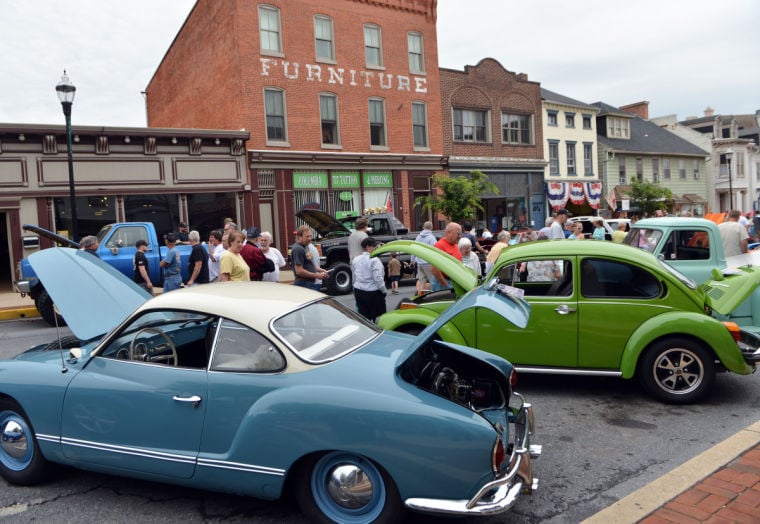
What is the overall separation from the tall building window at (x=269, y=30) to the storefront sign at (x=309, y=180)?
4749 mm

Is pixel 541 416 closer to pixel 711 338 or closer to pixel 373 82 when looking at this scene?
pixel 711 338

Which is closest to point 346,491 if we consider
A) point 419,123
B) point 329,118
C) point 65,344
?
point 65,344

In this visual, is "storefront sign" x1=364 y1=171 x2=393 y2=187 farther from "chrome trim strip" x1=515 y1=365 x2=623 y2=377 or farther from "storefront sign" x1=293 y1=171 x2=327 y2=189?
"chrome trim strip" x1=515 y1=365 x2=623 y2=377

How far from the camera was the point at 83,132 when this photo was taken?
18.3 m

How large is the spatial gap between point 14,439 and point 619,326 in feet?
17.2

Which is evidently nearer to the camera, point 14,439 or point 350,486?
point 350,486

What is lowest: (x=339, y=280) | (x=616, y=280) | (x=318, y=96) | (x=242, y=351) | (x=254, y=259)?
(x=339, y=280)

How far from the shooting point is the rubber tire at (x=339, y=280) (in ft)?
48.4

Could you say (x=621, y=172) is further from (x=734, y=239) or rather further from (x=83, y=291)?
(x=83, y=291)

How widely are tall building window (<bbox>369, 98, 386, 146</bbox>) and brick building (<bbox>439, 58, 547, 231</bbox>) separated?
3.76 metres

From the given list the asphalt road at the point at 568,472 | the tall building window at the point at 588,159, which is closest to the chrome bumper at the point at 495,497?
the asphalt road at the point at 568,472

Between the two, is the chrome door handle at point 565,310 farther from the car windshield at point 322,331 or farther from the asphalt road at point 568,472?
the car windshield at point 322,331

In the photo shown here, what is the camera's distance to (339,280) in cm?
1496

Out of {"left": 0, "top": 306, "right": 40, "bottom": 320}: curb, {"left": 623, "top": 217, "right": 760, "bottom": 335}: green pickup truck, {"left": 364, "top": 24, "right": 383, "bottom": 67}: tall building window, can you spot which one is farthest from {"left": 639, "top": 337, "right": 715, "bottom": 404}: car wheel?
{"left": 364, "top": 24, "right": 383, "bottom": 67}: tall building window
